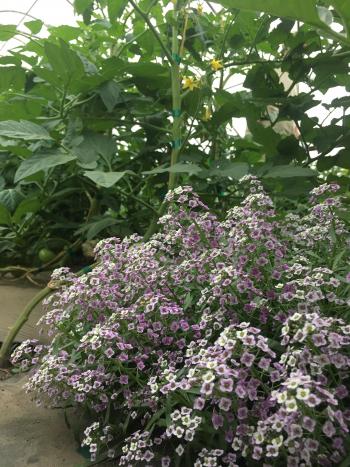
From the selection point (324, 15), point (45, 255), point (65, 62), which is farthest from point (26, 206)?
point (324, 15)

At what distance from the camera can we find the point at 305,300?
83cm

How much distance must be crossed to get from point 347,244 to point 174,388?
0.47 meters

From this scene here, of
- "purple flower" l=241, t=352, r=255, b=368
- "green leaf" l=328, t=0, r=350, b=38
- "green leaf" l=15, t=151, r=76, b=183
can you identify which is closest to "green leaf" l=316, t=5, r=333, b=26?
"green leaf" l=328, t=0, r=350, b=38

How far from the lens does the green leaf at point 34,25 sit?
1612mm

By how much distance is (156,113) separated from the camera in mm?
1654

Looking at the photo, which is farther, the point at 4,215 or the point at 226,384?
the point at 4,215

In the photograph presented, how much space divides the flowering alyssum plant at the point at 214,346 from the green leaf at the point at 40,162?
24 centimetres

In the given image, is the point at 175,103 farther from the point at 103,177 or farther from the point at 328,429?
the point at 328,429

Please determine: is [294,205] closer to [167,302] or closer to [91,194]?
[91,194]

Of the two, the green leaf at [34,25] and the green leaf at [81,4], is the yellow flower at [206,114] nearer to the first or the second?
the green leaf at [81,4]

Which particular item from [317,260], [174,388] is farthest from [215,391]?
[317,260]

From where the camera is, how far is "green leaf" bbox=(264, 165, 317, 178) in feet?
3.98

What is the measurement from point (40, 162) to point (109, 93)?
297mm

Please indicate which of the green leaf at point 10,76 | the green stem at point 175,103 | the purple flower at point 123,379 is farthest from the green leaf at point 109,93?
the purple flower at point 123,379
